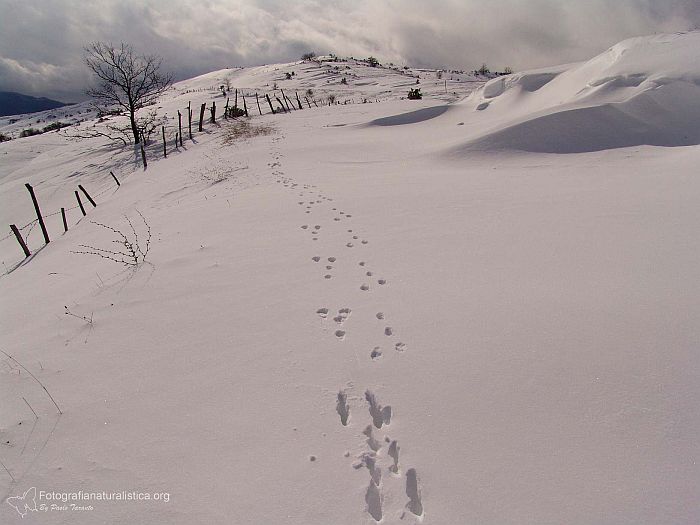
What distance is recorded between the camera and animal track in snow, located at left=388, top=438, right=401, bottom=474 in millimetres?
2074

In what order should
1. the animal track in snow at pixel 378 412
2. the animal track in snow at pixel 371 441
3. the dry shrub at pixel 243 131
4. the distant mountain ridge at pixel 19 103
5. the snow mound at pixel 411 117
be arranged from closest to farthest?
1. the animal track in snow at pixel 371 441
2. the animal track in snow at pixel 378 412
3. the snow mound at pixel 411 117
4. the dry shrub at pixel 243 131
5. the distant mountain ridge at pixel 19 103

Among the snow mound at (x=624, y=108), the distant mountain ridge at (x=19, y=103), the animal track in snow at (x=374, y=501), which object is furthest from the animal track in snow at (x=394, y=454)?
the distant mountain ridge at (x=19, y=103)

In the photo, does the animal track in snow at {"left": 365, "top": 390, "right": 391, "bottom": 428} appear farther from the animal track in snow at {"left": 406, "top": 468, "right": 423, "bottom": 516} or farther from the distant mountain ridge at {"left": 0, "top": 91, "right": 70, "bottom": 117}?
the distant mountain ridge at {"left": 0, "top": 91, "right": 70, "bottom": 117}

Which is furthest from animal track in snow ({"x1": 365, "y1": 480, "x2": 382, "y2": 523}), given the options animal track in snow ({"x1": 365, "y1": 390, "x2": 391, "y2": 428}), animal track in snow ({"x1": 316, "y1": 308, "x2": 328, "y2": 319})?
animal track in snow ({"x1": 316, "y1": 308, "x2": 328, "y2": 319})

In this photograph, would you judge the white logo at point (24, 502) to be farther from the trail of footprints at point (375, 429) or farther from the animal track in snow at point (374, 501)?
the animal track in snow at point (374, 501)

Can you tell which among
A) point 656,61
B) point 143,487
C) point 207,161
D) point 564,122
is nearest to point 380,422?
point 143,487

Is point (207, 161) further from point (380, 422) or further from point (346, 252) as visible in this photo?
point (380, 422)

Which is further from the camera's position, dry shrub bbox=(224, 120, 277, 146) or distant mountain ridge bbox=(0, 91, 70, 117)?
distant mountain ridge bbox=(0, 91, 70, 117)

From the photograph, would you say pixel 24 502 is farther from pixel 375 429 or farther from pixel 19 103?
pixel 19 103

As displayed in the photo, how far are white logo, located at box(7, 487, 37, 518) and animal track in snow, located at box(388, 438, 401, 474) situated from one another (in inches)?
78.4

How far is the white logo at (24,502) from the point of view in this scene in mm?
2025

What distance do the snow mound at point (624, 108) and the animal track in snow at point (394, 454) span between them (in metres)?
7.73

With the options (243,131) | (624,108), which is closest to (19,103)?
(243,131)

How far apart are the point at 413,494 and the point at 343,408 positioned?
2.29 ft
